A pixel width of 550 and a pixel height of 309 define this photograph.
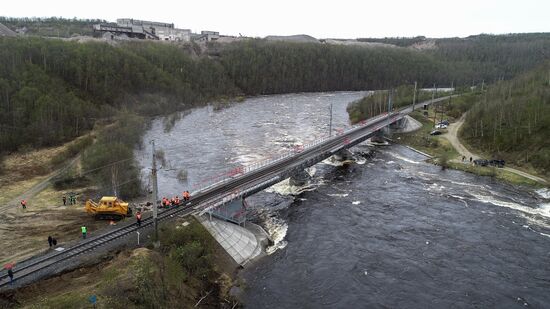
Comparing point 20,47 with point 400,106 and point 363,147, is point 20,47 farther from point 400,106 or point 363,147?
point 400,106

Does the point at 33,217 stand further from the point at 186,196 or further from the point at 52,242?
the point at 186,196

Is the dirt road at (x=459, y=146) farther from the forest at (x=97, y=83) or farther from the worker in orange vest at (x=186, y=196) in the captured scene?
the forest at (x=97, y=83)

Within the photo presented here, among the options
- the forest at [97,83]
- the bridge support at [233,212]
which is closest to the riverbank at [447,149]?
the bridge support at [233,212]

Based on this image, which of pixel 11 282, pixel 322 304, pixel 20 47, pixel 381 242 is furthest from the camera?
pixel 20 47

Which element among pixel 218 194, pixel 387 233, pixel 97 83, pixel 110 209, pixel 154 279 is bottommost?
pixel 387 233

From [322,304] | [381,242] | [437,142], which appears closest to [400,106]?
[437,142]

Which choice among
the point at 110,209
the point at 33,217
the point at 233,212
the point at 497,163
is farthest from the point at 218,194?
the point at 497,163
